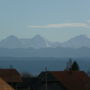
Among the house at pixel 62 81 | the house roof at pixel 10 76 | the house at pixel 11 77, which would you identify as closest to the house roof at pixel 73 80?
the house at pixel 62 81

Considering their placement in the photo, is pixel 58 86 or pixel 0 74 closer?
pixel 58 86

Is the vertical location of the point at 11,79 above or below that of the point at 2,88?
above

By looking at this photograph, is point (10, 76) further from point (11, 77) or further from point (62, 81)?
point (62, 81)

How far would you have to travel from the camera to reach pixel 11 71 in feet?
169

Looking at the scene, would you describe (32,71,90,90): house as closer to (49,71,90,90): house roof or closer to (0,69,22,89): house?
(49,71,90,90): house roof

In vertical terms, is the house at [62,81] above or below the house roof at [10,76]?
below

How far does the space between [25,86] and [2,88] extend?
27053mm

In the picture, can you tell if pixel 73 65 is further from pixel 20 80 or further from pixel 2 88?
pixel 2 88

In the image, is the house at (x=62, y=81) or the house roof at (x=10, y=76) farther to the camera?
the house roof at (x=10, y=76)

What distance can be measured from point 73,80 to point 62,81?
115cm

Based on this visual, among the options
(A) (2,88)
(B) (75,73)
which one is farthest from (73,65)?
(A) (2,88)

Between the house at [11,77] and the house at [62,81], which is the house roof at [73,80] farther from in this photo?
the house at [11,77]

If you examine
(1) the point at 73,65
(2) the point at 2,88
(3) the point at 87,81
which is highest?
(1) the point at 73,65

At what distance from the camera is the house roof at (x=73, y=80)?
46.1 metres
